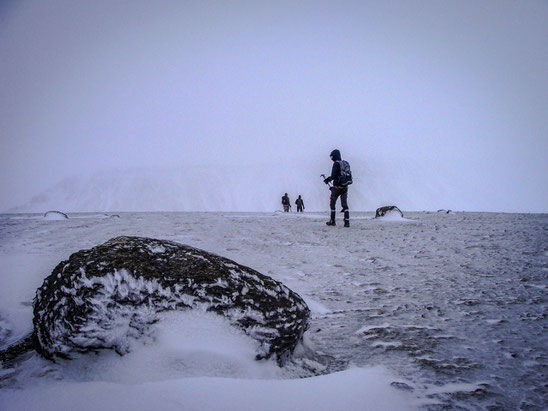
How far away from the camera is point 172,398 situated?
4.09 feet

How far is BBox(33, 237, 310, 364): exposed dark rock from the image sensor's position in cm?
153

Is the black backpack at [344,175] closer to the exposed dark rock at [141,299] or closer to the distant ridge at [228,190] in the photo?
the exposed dark rock at [141,299]

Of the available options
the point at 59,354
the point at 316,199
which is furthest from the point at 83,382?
the point at 316,199

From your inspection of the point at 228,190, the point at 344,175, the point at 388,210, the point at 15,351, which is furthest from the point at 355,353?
the point at 228,190

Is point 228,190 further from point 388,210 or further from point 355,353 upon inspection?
point 355,353

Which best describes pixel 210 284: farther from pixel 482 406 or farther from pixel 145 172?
pixel 145 172

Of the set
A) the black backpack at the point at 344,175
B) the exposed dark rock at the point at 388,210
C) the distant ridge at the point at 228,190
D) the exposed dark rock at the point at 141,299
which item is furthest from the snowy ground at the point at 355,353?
the distant ridge at the point at 228,190

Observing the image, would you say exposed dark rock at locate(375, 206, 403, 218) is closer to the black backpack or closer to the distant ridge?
the black backpack

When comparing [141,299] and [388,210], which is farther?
[388,210]

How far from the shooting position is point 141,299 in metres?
1.64

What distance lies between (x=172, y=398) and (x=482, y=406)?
130 centimetres

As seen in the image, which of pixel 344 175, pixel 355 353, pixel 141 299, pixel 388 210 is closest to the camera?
pixel 141 299

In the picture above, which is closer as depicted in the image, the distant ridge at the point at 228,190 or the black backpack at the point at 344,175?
the black backpack at the point at 344,175

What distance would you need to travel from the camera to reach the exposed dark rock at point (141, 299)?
1531mm
